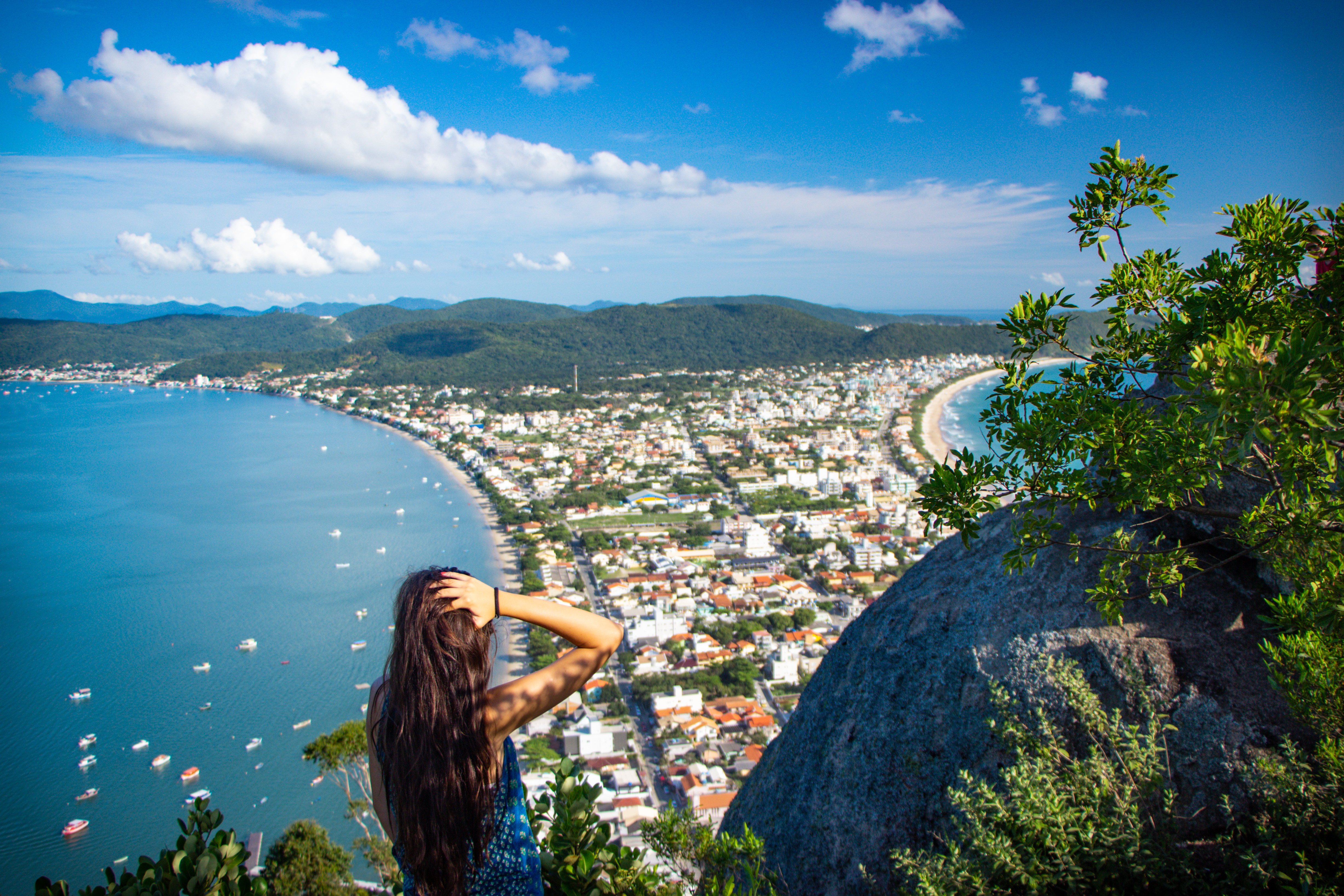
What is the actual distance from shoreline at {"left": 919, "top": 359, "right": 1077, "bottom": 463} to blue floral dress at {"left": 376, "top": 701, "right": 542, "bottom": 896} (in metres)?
16.3

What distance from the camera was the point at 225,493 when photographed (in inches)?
862

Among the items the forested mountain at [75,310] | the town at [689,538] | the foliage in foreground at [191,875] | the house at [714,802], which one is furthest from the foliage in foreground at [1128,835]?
the forested mountain at [75,310]

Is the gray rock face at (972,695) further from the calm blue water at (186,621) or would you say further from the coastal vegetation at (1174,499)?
the calm blue water at (186,621)

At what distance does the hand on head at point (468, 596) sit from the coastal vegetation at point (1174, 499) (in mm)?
735

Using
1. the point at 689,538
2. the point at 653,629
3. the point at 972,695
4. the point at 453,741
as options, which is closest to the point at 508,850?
the point at 453,741

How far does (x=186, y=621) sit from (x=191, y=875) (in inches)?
566

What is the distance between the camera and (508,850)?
0.90 m

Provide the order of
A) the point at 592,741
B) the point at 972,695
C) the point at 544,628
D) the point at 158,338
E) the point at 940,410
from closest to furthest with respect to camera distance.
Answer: the point at 544,628, the point at 972,695, the point at 592,741, the point at 940,410, the point at 158,338

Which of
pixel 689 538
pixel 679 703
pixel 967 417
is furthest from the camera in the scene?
pixel 967 417

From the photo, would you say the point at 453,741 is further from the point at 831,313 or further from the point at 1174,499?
the point at 831,313

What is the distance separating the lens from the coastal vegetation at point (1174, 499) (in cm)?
100

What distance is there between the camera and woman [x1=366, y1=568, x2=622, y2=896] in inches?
31.4

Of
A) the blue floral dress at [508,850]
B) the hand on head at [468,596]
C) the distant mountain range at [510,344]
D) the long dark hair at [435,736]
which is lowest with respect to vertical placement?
the blue floral dress at [508,850]

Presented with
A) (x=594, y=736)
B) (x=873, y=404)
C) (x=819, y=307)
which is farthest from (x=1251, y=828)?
(x=819, y=307)
